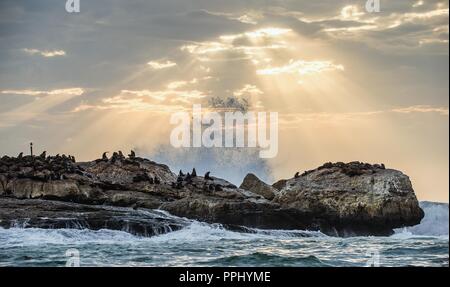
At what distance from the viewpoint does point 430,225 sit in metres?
38.9

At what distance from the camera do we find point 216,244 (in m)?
31.6

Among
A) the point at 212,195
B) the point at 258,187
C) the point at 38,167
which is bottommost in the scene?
the point at 212,195

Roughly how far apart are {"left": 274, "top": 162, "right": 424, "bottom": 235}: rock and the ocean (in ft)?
4.63

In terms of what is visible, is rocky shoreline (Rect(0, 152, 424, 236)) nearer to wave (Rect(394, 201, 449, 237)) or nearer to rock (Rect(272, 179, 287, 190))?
wave (Rect(394, 201, 449, 237))

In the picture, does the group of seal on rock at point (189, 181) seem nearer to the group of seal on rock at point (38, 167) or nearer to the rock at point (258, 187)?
the rock at point (258, 187)

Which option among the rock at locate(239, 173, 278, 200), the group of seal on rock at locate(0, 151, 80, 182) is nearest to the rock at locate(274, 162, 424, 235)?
the rock at locate(239, 173, 278, 200)

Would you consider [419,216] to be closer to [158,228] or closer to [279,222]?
[279,222]

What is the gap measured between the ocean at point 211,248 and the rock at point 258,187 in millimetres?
5570

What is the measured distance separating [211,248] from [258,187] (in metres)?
12.1

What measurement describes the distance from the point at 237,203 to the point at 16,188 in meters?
10.3

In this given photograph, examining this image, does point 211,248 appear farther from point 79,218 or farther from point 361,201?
point 361,201

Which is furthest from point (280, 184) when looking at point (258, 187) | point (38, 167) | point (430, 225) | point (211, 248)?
point (211, 248)

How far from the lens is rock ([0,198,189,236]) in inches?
1309

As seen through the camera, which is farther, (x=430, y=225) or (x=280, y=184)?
(x=280, y=184)
